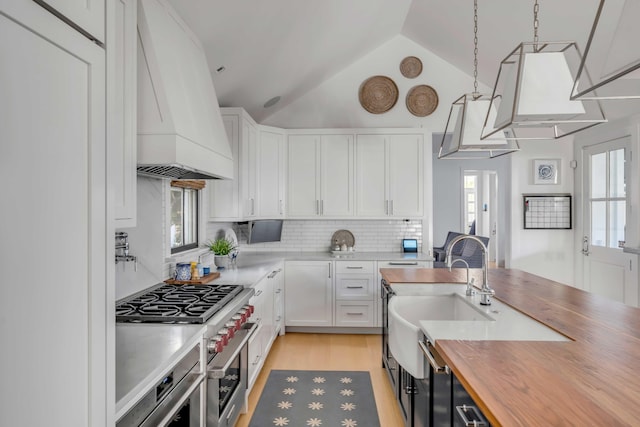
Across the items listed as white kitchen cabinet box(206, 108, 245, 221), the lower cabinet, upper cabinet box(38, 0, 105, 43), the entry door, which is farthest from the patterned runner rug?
the entry door

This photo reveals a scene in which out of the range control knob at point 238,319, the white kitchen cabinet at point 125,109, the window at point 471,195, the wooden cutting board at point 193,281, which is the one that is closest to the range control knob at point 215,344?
the range control knob at point 238,319

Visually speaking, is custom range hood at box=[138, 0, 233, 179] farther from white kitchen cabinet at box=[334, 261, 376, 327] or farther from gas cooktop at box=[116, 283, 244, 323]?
white kitchen cabinet at box=[334, 261, 376, 327]


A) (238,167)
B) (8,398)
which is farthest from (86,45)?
(238,167)

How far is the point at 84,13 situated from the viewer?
2.80 feet

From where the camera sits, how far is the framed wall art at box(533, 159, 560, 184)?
4676 millimetres

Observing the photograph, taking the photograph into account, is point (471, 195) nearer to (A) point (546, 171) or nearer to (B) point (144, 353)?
(A) point (546, 171)

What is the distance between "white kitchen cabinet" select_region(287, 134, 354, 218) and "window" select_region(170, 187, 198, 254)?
4.30 feet

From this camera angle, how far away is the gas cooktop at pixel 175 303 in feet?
5.97

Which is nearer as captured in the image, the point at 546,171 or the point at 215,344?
the point at 215,344

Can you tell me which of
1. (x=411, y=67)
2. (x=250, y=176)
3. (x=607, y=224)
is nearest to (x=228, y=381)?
(x=250, y=176)

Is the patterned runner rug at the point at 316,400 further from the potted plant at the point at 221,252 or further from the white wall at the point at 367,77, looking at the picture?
the white wall at the point at 367,77

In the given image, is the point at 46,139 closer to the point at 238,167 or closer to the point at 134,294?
the point at 134,294

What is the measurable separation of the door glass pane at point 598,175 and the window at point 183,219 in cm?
411

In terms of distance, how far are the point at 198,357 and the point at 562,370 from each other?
137 cm
